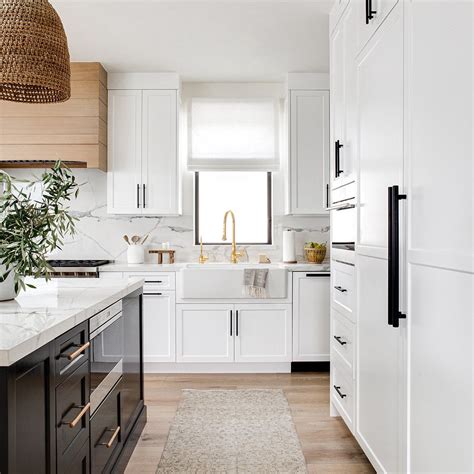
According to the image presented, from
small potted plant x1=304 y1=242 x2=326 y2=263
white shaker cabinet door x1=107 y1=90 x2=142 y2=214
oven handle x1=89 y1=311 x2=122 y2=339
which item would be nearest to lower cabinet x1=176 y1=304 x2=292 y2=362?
small potted plant x1=304 y1=242 x2=326 y2=263

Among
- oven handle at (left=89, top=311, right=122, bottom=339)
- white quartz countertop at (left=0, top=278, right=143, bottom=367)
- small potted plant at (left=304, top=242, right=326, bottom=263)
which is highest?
small potted plant at (left=304, top=242, right=326, bottom=263)

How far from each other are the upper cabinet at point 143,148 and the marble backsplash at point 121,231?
0.35 metres

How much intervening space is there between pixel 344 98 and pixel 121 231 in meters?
2.64

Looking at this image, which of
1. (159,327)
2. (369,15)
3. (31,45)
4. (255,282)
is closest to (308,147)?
(255,282)

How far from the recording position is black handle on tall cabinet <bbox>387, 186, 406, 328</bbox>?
1.89 m

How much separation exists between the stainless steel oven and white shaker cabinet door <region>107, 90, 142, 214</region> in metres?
2.17

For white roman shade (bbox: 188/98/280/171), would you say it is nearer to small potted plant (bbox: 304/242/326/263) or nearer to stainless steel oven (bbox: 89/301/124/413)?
small potted plant (bbox: 304/242/326/263)

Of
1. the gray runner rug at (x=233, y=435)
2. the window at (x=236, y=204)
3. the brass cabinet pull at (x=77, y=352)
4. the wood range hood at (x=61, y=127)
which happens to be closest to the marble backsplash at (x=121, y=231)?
the window at (x=236, y=204)

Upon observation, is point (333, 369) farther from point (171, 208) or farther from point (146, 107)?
point (146, 107)

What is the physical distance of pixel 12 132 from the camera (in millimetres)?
4242

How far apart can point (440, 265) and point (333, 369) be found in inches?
72.2

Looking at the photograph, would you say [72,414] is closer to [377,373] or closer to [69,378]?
[69,378]

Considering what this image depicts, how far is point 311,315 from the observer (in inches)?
169

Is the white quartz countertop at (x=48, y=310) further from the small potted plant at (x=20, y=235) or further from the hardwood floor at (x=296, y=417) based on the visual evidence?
the hardwood floor at (x=296, y=417)
